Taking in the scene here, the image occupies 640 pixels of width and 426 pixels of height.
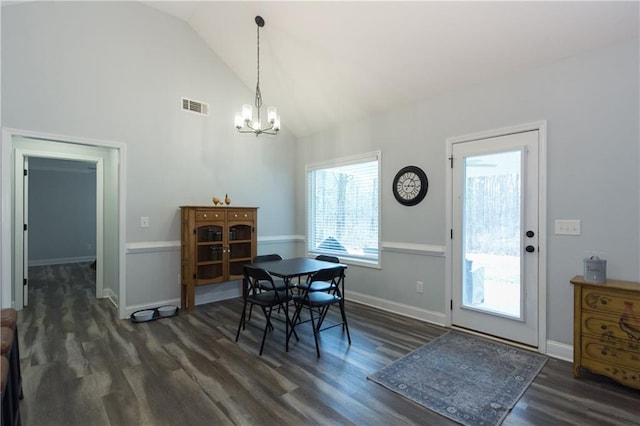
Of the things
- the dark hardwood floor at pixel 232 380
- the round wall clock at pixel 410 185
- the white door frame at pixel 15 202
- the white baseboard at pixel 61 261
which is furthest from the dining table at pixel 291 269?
the white baseboard at pixel 61 261

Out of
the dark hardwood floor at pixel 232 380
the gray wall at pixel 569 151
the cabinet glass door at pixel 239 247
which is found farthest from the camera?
the cabinet glass door at pixel 239 247

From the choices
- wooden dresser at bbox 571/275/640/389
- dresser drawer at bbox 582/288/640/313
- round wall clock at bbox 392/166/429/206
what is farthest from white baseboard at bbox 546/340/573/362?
round wall clock at bbox 392/166/429/206

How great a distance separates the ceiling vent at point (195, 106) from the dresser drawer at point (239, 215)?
1.47m

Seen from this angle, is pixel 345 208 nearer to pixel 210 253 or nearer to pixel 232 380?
pixel 210 253

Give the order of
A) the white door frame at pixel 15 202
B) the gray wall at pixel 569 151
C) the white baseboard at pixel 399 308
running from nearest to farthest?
the gray wall at pixel 569 151
the white door frame at pixel 15 202
the white baseboard at pixel 399 308

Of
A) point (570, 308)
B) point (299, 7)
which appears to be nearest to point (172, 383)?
point (570, 308)

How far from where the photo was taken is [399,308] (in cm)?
396

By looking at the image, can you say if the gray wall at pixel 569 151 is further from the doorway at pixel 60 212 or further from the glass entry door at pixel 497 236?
the doorway at pixel 60 212

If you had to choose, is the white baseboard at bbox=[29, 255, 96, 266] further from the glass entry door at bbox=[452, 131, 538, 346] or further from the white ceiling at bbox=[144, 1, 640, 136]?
the glass entry door at bbox=[452, 131, 538, 346]

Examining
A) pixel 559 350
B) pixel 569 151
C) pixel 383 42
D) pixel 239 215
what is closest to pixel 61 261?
pixel 239 215

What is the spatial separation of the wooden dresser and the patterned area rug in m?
0.40

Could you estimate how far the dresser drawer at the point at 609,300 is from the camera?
2.23 meters

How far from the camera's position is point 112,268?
4.50 metres

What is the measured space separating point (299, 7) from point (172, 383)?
369 cm
